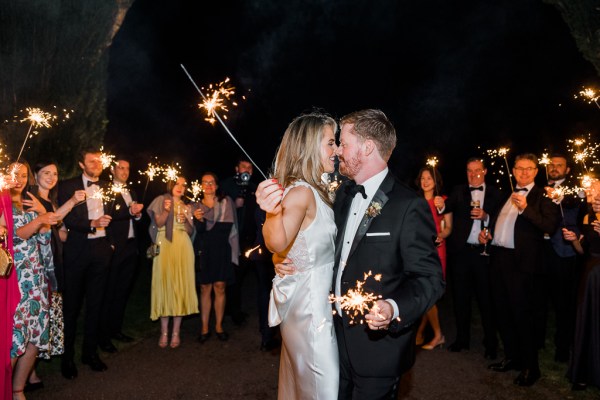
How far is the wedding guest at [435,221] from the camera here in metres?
6.54

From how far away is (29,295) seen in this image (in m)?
4.55

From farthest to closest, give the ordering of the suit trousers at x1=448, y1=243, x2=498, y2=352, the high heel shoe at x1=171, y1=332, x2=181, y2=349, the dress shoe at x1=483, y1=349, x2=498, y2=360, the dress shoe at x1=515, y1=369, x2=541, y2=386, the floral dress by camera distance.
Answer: the high heel shoe at x1=171, y1=332, x2=181, y2=349, the suit trousers at x1=448, y1=243, x2=498, y2=352, the dress shoe at x1=483, y1=349, x2=498, y2=360, the dress shoe at x1=515, y1=369, x2=541, y2=386, the floral dress

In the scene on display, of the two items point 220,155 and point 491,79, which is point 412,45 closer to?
point 491,79

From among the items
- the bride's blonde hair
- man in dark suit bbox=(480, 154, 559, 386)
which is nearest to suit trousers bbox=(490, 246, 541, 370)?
man in dark suit bbox=(480, 154, 559, 386)

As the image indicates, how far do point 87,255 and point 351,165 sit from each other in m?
4.30

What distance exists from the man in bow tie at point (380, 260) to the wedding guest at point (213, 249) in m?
4.25

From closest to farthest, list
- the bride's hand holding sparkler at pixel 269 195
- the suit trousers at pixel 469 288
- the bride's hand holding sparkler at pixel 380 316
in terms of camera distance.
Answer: the bride's hand holding sparkler at pixel 380 316 → the bride's hand holding sparkler at pixel 269 195 → the suit trousers at pixel 469 288

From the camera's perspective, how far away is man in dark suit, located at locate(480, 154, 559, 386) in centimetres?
526

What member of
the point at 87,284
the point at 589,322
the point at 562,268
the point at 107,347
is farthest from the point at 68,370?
the point at 562,268

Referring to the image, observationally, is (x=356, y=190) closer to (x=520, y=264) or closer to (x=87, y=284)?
(x=520, y=264)

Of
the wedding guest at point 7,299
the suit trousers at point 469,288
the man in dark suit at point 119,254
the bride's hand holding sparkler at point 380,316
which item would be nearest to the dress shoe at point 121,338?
the man in dark suit at point 119,254

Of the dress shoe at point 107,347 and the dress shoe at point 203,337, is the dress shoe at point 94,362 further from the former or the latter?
the dress shoe at point 203,337

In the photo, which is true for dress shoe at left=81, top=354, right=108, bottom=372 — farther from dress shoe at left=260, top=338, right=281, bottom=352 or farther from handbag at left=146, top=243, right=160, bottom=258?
dress shoe at left=260, top=338, right=281, bottom=352

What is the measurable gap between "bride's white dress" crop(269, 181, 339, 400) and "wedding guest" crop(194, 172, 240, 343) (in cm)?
390
